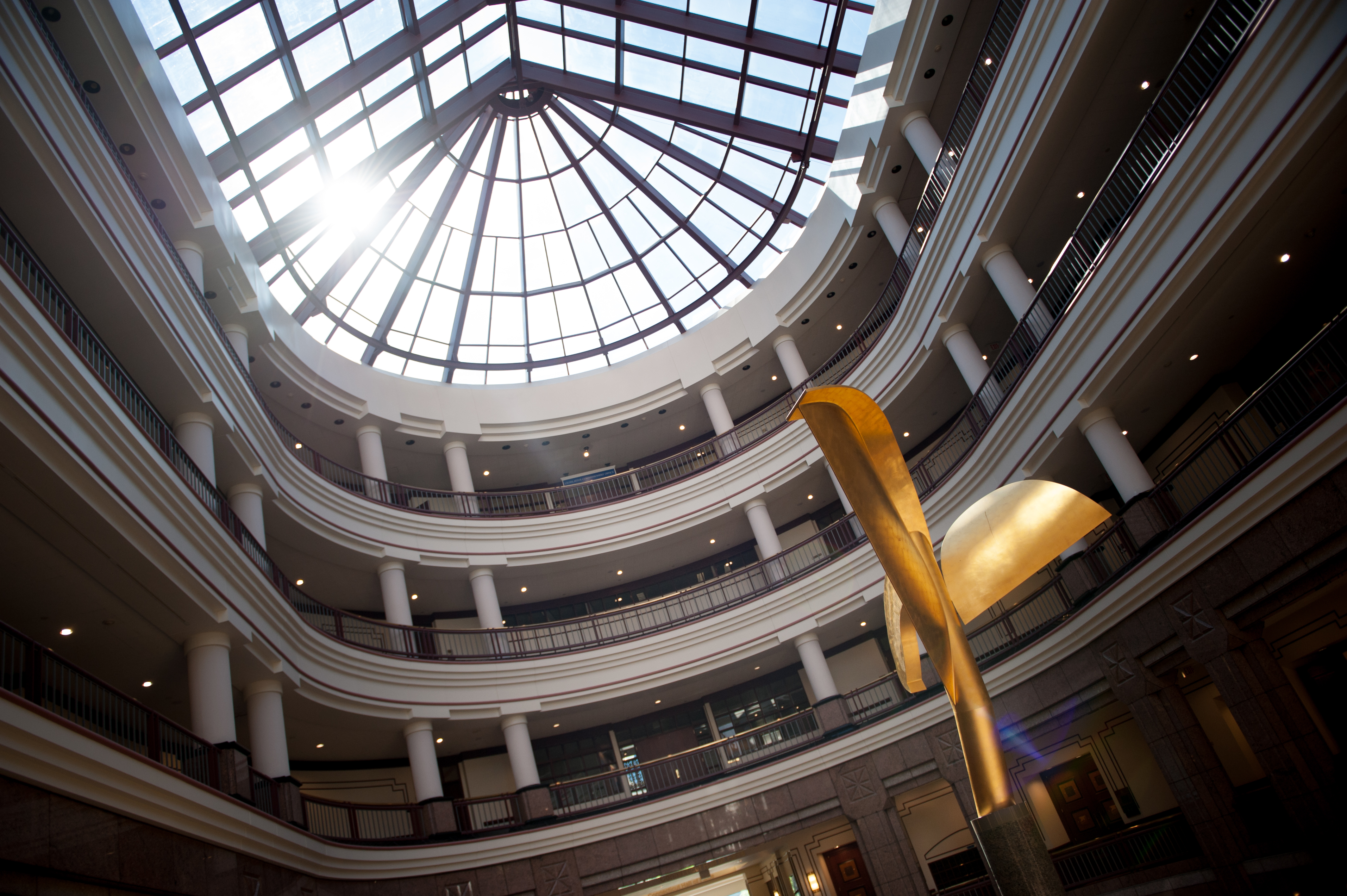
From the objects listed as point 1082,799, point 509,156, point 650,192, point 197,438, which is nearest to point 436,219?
point 509,156

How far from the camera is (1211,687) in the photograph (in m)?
15.5

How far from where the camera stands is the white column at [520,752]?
18969 millimetres

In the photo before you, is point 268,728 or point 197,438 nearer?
point 268,728

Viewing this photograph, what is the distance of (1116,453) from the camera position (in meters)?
13.5

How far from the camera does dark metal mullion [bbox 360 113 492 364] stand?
2323 centimetres

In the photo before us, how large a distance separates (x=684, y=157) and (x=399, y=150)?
7.99 m

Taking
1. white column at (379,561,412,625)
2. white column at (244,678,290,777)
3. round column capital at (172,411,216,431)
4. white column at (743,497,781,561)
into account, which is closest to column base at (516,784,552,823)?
white column at (379,561,412,625)

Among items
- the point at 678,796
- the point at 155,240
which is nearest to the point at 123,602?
the point at 155,240

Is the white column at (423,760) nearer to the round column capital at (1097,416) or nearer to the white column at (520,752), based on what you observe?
the white column at (520,752)

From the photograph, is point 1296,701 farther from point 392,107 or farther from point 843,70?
point 392,107

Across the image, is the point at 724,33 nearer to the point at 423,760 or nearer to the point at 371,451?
the point at 371,451

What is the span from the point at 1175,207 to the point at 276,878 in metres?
15.6

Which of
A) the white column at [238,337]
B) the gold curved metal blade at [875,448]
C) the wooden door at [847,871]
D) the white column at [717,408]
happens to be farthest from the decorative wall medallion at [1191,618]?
the white column at [238,337]

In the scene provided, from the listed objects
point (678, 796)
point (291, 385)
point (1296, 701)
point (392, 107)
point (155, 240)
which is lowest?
point (1296, 701)
